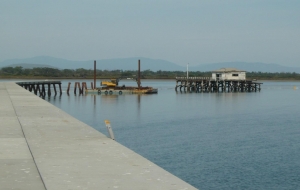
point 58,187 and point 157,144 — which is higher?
point 58,187

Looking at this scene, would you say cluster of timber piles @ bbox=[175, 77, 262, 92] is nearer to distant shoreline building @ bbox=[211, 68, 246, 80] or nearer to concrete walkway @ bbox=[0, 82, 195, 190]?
distant shoreline building @ bbox=[211, 68, 246, 80]

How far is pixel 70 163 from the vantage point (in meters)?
11.5

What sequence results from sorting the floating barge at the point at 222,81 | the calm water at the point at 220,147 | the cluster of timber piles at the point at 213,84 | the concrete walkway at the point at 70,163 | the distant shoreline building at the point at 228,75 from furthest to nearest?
1. the cluster of timber piles at the point at 213,84
2. the floating barge at the point at 222,81
3. the distant shoreline building at the point at 228,75
4. the calm water at the point at 220,147
5. the concrete walkway at the point at 70,163

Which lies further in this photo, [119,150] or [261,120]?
[261,120]

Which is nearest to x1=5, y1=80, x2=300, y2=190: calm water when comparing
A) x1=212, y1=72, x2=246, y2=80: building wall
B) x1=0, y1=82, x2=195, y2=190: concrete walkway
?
x1=0, y1=82, x2=195, y2=190: concrete walkway

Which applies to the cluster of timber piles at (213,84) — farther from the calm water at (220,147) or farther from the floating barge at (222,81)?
the calm water at (220,147)

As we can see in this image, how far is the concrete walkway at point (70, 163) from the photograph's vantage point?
31.4ft

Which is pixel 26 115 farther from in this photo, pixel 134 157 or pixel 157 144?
pixel 134 157

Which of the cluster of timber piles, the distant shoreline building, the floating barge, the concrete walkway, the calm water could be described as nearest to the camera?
the concrete walkway

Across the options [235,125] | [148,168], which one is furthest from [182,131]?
[148,168]

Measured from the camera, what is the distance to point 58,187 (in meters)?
9.23

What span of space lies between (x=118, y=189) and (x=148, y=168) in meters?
1.87

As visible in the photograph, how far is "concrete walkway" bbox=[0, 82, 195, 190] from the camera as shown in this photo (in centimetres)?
957

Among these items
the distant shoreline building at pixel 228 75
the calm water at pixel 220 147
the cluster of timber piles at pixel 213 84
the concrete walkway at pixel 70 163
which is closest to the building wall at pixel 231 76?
the distant shoreline building at pixel 228 75
